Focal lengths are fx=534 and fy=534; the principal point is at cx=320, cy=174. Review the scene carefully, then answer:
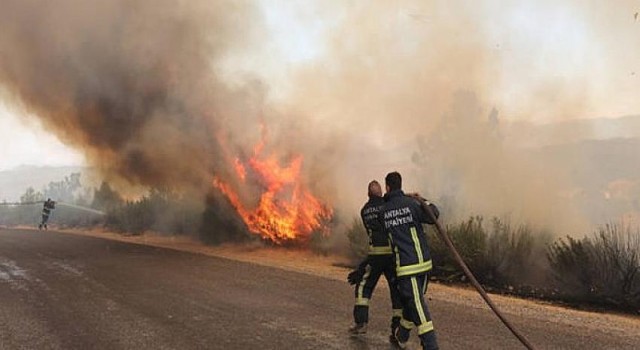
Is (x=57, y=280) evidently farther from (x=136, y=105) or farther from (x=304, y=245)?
(x=136, y=105)

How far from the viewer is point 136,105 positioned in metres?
15.6

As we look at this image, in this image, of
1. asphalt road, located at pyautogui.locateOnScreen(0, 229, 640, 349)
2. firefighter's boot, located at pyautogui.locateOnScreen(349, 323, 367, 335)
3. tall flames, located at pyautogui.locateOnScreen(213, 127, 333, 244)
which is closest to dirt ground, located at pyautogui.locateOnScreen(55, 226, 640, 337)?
asphalt road, located at pyautogui.locateOnScreen(0, 229, 640, 349)

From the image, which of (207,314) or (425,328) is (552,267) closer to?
(425,328)

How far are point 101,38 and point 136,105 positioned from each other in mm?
2229

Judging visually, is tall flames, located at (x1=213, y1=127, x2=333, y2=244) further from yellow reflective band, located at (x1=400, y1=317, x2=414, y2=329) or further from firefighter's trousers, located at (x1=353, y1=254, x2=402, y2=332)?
yellow reflective band, located at (x1=400, y1=317, x2=414, y2=329)

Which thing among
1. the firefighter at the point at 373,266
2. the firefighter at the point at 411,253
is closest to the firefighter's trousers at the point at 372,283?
the firefighter at the point at 373,266

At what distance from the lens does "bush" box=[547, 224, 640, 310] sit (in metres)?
7.30

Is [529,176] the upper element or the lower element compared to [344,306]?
upper

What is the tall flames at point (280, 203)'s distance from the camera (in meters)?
13.8

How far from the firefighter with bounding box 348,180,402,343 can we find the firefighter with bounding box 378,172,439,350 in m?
0.57

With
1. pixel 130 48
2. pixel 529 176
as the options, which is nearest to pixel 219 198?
pixel 130 48

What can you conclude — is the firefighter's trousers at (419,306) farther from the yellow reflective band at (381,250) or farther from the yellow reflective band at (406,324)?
the yellow reflective band at (381,250)

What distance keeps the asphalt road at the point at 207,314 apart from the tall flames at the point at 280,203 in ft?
12.6

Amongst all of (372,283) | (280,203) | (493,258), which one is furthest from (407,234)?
(280,203)
